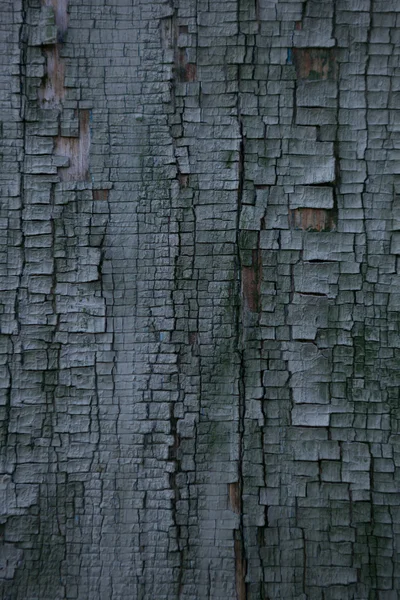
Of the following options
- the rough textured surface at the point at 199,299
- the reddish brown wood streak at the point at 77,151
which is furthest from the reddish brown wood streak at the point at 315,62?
the reddish brown wood streak at the point at 77,151

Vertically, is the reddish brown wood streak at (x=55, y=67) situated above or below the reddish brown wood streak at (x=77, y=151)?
above

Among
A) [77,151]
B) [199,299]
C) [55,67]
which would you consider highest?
[55,67]

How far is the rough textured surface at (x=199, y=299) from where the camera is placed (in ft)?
4.38

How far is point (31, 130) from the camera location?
137cm

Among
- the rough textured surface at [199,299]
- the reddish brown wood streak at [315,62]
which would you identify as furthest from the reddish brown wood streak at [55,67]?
the reddish brown wood streak at [315,62]

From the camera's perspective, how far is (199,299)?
1.37 m

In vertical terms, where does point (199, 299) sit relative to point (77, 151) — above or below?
below

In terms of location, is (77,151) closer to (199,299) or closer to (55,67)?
(55,67)

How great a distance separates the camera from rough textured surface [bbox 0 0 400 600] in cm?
134

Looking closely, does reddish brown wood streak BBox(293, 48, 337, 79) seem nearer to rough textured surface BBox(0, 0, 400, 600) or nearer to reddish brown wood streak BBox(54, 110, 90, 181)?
rough textured surface BBox(0, 0, 400, 600)

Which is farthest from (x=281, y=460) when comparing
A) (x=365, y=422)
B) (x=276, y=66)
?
(x=276, y=66)

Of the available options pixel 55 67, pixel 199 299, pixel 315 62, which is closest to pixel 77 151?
pixel 55 67

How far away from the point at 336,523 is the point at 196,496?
1.14 ft

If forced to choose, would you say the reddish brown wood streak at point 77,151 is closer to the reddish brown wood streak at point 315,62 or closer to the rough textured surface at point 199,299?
the rough textured surface at point 199,299
